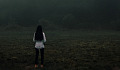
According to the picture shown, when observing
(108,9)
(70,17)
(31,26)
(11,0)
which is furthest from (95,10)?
(11,0)

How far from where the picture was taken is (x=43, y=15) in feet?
267

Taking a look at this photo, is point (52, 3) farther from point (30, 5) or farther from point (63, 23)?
point (63, 23)

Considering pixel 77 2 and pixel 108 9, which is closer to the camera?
pixel 108 9

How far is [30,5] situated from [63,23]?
64.3 feet

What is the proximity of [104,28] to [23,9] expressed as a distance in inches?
1411

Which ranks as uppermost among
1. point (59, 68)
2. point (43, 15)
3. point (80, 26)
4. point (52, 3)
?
point (52, 3)

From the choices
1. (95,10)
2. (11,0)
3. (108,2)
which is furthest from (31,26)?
(108,2)

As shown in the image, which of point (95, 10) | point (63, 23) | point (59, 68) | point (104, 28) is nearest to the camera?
point (59, 68)

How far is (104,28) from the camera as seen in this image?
69.5 m

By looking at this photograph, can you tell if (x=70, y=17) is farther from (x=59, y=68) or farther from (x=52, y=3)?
(x=59, y=68)

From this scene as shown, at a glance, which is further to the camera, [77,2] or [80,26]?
[77,2]

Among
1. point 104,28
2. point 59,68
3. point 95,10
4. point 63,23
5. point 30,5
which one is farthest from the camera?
point 30,5

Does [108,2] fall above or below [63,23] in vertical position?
above

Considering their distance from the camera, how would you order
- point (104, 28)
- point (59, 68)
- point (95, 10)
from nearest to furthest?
point (59, 68) < point (104, 28) < point (95, 10)
